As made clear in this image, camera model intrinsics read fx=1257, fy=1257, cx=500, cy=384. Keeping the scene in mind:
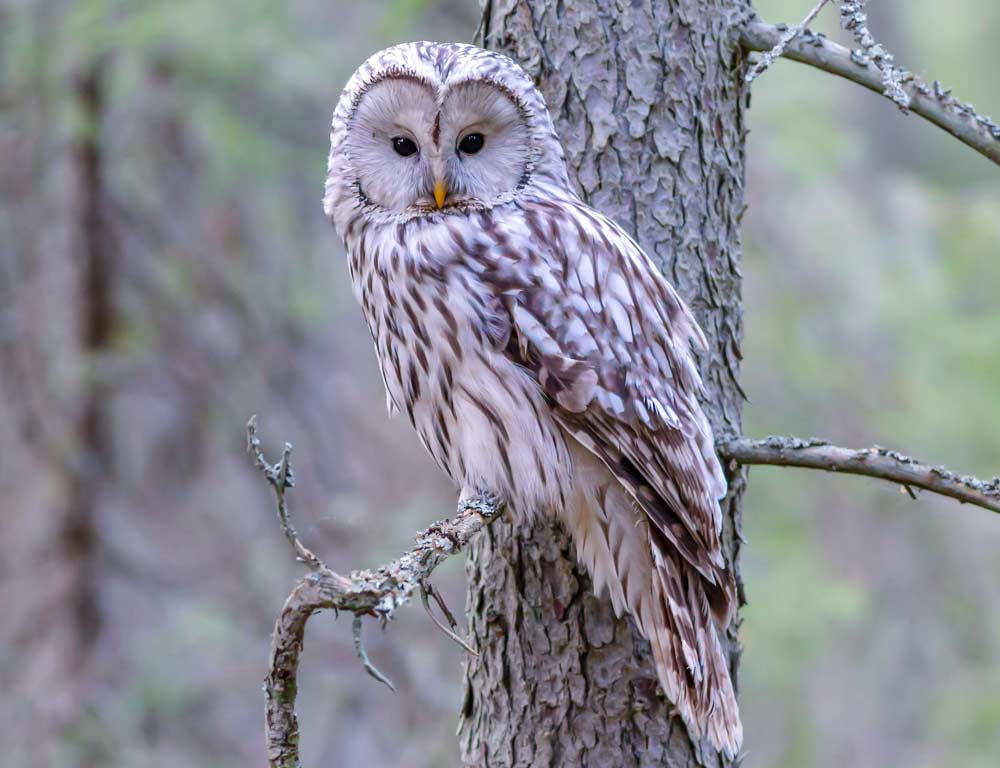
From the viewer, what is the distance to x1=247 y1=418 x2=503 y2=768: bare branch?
67.8 inches

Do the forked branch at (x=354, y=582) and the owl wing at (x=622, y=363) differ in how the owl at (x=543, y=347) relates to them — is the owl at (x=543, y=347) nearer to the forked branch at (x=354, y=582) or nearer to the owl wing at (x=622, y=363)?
the owl wing at (x=622, y=363)

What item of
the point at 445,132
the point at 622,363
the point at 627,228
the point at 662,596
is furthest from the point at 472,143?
the point at 662,596

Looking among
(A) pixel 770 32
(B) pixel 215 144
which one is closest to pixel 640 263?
(A) pixel 770 32

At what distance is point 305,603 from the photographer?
1.78 meters

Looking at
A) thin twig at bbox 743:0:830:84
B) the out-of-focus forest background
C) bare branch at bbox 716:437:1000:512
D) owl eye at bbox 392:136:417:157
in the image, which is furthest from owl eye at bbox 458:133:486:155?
the out-of-focus forest background

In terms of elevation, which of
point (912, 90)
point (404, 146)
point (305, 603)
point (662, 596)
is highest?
point (404, 146)

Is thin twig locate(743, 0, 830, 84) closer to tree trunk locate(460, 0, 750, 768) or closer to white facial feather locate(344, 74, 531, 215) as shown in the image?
tree trunk locate(460, 0, 750, 768)

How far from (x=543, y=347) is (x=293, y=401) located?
3.34 metres

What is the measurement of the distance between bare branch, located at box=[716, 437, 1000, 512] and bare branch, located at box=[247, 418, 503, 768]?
31.9 inches

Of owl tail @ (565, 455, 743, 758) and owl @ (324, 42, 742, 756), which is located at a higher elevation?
owl @ (324, 42, 742, 756)

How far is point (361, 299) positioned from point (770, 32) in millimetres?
1015

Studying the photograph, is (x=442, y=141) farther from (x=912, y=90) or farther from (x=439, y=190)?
(x=912, y=90)

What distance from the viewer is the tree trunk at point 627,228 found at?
2609mm

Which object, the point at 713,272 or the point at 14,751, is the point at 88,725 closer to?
the point at 14,751
